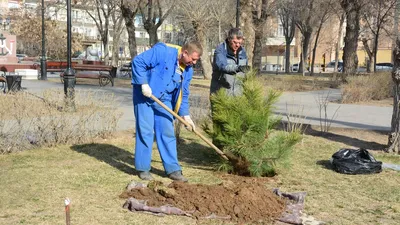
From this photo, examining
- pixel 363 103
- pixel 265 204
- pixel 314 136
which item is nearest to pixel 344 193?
pixel 265 204

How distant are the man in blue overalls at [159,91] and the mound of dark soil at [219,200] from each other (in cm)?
62

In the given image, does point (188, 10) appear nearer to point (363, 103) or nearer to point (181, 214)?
point (363, 103)

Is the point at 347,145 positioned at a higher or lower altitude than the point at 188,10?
lower

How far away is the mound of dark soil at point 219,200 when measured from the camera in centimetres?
424

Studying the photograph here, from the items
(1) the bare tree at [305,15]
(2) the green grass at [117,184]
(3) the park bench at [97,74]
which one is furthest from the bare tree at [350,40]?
(2) the green grass at [117,184]

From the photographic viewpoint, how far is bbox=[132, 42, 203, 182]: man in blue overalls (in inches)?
205

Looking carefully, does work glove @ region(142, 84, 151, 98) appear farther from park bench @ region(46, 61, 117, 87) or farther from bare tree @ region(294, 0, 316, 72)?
bare tree @ region(294, 0, 316, 72)

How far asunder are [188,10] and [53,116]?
2026 cm

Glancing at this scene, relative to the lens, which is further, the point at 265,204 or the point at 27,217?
the point at 265,204

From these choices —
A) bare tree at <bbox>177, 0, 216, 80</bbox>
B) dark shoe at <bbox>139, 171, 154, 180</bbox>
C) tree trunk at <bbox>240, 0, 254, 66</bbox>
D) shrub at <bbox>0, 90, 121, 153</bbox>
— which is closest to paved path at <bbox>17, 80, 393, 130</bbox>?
shrub at <bbox>0, 90, 121, 153</bbox>

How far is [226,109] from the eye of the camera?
19.0 feet

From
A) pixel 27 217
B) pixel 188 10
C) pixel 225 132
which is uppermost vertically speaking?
pixel 188 10

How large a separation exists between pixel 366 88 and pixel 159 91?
12.5 m

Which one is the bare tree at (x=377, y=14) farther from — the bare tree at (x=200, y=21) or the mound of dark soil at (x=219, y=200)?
the mound of dark soil at (x=219, y=200)
